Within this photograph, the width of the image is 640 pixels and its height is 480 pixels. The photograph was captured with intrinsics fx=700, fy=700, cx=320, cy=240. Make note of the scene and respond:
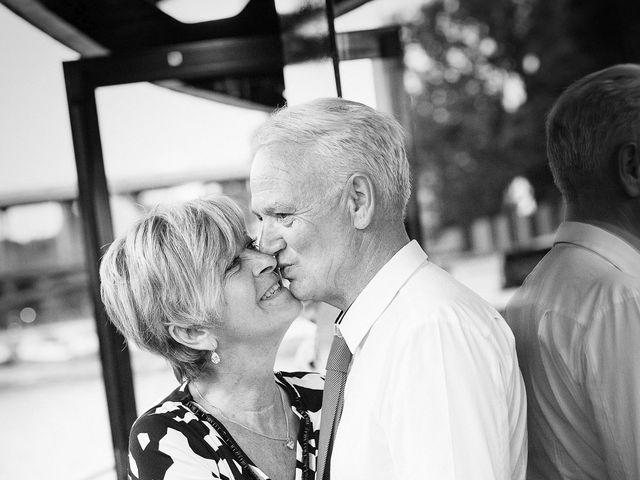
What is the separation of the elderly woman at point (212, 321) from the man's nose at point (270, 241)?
0.29 feet

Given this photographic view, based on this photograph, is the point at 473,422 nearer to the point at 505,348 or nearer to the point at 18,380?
the point at 505,348

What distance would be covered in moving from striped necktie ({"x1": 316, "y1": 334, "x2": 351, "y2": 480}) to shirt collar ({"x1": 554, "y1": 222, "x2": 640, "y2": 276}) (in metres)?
0.60

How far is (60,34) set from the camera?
2.61 metres

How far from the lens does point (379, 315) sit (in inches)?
50.4

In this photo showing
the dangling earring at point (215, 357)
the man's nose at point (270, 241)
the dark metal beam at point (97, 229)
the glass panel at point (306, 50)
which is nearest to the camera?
the man's nose at point (270, 241)

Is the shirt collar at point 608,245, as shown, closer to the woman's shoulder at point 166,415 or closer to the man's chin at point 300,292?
the man's chin at point 300,292

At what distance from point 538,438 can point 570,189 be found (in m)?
0.57

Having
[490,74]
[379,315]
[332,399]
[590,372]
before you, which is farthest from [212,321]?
[490,74]

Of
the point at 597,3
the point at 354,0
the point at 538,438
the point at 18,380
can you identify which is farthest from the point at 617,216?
the point at 18,380

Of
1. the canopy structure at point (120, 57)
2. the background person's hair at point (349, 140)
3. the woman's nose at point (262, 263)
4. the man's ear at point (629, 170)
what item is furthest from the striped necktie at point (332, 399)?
the canopy structure at point (120, 57)

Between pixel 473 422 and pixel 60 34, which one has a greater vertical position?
pixel 60 34

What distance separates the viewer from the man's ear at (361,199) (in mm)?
1283

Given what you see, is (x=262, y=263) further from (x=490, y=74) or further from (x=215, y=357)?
(x=490, y=74)

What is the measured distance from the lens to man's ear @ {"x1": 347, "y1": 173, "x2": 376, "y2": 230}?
1.28m
